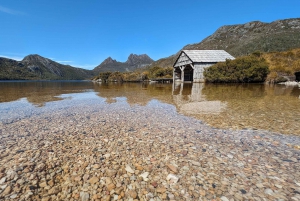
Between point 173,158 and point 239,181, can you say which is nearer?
point 239,181

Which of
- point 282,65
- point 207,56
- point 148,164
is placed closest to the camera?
point 148,164

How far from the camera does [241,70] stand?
26.2 m

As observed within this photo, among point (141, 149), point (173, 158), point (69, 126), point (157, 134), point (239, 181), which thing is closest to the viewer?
point (239, 181)

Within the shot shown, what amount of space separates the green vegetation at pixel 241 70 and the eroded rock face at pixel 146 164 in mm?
25841

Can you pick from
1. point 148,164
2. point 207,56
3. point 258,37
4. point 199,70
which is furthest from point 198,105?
point 258,37

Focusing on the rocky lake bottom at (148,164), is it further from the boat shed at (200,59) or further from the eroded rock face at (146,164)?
the boat shed at (200,59)

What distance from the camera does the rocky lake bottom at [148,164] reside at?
2.24 meters

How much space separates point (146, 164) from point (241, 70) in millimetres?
28921

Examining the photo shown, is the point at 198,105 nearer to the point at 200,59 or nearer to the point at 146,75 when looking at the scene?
the point at 200,59

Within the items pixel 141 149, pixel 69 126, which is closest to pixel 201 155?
pixel 141 149

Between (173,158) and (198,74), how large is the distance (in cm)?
3085

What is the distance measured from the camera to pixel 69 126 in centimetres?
517

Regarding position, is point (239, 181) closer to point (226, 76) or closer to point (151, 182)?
point (151, 182)

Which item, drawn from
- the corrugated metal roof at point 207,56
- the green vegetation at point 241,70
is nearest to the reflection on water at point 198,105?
the green vegetation at point 241,70
